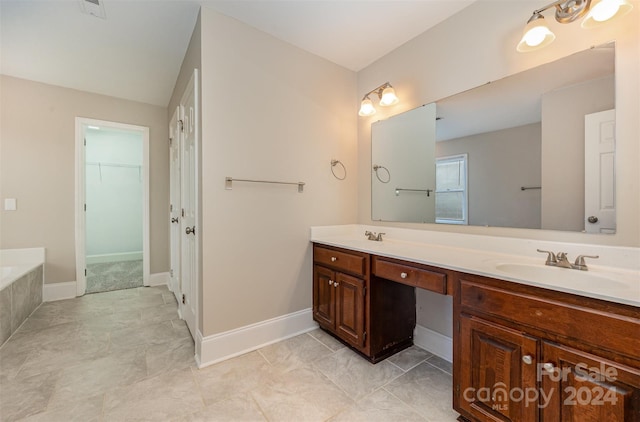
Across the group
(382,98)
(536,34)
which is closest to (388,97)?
(382,98)

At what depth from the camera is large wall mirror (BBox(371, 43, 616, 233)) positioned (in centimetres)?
130

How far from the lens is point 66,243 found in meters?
3.06

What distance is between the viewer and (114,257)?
5.06 m

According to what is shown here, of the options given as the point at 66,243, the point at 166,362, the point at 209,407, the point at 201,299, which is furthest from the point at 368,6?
the point at 66,243

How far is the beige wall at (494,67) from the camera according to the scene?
121 cm

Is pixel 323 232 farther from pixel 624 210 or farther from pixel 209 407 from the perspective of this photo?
pixel 624 210

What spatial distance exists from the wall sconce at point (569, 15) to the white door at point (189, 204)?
6.70 feet

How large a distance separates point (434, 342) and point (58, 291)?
157 inches

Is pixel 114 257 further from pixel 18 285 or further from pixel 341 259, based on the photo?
pixel 341 259

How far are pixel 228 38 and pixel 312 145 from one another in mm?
992

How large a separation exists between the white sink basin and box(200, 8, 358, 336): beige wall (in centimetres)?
147

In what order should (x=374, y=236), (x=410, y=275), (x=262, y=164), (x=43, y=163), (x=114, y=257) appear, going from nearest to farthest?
(x=410, y=275)
(x=262, y=164)
(x=374, y=236)
(x=43, y=163)
(x=114, y=257)

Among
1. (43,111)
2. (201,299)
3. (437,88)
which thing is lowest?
(201,299)

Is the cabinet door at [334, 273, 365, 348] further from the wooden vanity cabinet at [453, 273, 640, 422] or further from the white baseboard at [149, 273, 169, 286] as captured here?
the white baseboard at [149, 273, 169, 286]
